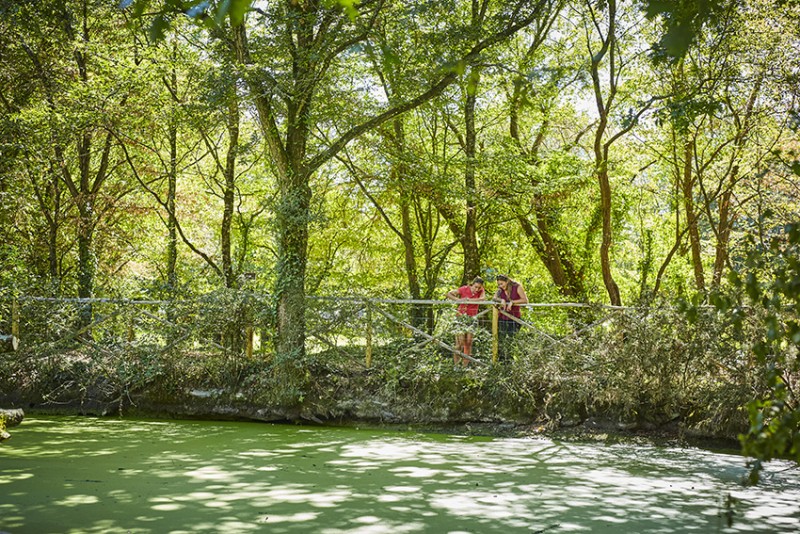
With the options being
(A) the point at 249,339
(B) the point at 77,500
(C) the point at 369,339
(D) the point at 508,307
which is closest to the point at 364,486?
(B) the point at 77,500

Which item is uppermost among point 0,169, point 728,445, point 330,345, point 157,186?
point 157,186

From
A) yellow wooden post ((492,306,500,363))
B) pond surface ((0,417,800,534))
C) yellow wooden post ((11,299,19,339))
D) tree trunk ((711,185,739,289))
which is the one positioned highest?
tree trunk ((711,185,739,289))

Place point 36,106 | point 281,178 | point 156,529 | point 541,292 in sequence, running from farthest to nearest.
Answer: point 541,292 < point 36,106 < point 281,178 < point 156,529

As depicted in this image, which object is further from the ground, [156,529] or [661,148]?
[661,148]

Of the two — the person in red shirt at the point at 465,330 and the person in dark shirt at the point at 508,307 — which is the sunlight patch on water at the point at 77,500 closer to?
the person in red shirt at the point at 465,330

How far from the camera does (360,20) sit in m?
9.95

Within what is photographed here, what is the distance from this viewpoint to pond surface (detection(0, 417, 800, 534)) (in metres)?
4.84

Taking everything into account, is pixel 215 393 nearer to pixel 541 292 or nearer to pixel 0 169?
pixel 0 169

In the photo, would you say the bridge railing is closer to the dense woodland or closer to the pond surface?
the dense woodland

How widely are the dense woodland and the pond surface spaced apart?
2.36m

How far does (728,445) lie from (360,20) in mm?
6285

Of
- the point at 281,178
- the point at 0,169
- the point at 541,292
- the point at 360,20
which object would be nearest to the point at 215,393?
the point at 281,178

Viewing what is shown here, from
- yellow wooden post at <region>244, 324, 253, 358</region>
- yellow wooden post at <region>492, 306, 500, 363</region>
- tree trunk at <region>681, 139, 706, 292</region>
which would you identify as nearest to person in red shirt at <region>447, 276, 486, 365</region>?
yellow wooden post at <region>492, 306, 500, 363</region>

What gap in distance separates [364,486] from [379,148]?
7.35 metres
